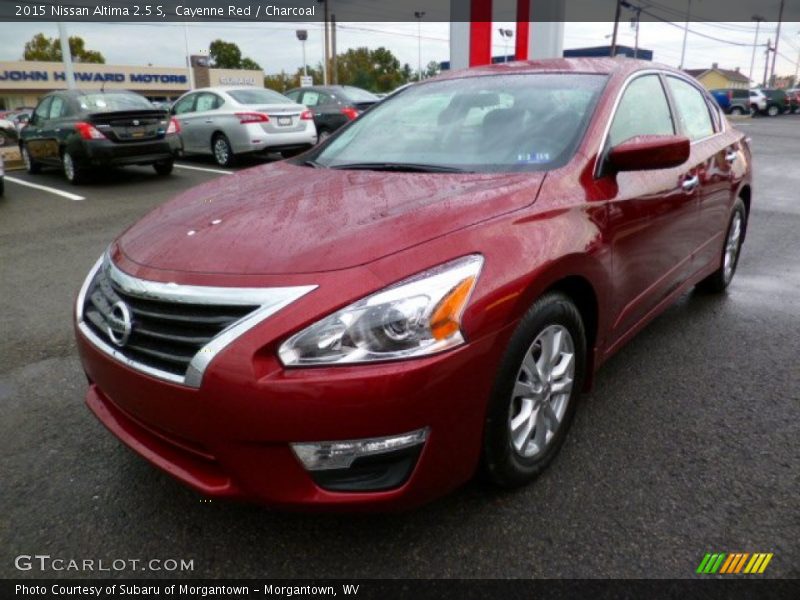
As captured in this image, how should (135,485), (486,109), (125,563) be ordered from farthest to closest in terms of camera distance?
(486,109) < (135,485) < (125,563)

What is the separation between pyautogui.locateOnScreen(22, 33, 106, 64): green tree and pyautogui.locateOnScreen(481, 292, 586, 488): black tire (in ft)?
253

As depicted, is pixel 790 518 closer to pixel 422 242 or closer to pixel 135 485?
pixel 422 242

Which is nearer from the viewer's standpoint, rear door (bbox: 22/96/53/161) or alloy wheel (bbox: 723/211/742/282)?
alloy wheel (bbox: 723/211/742/282)

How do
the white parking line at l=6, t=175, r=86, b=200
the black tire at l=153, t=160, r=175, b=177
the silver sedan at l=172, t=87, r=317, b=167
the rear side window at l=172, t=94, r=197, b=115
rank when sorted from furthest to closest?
1. the rear side window at l=172, t=94, r=197, b=115
2. the silver sedan at l=172, t=87, r=317, b=167
3. the black tire at l=153, t=160, r=175, b=177
4. the white parking line at l=6, t=175, r=86, b=200

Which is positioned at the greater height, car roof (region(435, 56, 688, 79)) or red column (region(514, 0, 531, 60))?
red column (region(514, 0, 531, 60))

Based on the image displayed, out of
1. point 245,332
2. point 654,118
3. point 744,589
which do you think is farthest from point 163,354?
point 654,118

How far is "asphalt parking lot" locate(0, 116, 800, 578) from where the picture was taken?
1968mm

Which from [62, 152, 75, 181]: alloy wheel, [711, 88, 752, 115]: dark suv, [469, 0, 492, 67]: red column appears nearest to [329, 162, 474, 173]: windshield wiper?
[469, 0, 492, 67]: red column

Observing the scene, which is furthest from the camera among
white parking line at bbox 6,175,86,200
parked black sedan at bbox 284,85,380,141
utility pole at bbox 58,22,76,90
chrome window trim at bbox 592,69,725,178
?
utility pole at bbox 58,22,76,90

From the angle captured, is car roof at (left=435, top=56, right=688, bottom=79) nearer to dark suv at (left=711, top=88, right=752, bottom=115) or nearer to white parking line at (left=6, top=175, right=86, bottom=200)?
white parking line at (left=6, top=175, right=86, bottom=200)

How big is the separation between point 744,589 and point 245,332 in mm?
1616

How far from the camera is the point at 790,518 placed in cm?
212

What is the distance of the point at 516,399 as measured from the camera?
2139 millimetres

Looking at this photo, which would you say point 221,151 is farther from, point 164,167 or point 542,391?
point 542,391
